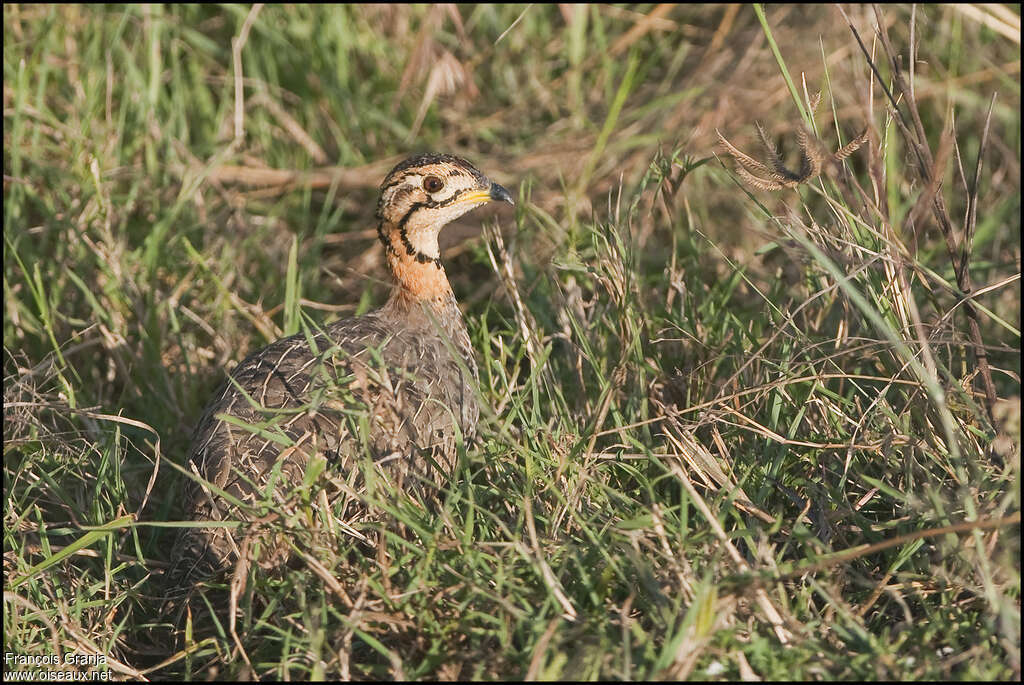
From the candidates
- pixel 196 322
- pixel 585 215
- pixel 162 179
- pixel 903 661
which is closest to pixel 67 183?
pixel 162 179

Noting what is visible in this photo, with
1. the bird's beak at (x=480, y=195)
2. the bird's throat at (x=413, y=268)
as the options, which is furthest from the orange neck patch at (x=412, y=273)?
the bird's beak at (x=480, y=195)

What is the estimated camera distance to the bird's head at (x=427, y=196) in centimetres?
512

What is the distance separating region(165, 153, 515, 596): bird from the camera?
160 inches

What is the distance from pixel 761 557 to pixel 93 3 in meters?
5.16

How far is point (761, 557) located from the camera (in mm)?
3566

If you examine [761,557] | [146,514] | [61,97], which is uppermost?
[61,97]

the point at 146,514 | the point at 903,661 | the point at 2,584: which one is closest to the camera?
the point at 903,661

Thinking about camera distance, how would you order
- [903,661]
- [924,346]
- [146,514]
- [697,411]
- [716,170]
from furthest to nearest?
1. [716,170]
2. [146,514]
3. [697,411]
4. [924,346]
5. [903,661]

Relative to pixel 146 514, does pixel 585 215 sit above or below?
above

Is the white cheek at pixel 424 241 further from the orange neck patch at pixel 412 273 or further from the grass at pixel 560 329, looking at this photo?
the grass at pixel 560 329

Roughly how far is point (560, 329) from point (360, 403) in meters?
1.51

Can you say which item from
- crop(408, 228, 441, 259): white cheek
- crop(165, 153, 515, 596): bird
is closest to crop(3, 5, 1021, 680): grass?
crop(165, 153, 515, 596): bird

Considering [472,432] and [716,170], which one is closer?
[472,432]

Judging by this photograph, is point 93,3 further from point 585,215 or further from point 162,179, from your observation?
point 585,215
